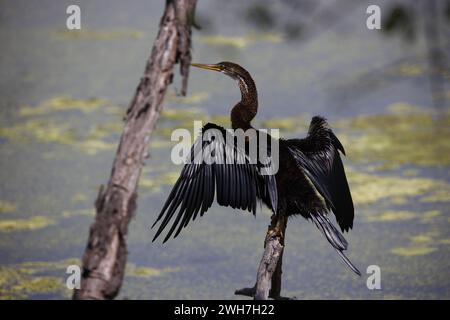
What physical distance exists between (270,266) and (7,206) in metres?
Answer: 2.40

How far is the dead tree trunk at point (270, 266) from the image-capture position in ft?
8.63

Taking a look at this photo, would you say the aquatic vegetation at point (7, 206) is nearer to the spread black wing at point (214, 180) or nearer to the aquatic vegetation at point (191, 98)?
the aquatic vegetation at point (191, 98)

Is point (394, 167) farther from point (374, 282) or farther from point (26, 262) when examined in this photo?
point (26, 262)

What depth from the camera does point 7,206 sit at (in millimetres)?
4734

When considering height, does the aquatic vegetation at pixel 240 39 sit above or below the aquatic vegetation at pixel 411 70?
above

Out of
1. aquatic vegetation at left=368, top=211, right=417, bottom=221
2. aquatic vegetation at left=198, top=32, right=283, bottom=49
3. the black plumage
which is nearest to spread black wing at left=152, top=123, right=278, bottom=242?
the black plumage

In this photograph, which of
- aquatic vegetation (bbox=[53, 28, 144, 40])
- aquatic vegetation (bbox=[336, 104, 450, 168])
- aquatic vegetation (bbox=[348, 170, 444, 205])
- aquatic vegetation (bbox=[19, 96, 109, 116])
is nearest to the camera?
aquatic vegetation (bbox=[348, 170, 444, 205])

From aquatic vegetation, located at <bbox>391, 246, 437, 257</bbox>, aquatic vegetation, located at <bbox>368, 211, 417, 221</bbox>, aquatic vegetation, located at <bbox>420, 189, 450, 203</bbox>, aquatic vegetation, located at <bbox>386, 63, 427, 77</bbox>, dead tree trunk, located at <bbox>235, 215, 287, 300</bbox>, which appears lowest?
dead tree trunk, located at <bbox>235, 215, 287, 300</bbox>

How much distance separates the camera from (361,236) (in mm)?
4395

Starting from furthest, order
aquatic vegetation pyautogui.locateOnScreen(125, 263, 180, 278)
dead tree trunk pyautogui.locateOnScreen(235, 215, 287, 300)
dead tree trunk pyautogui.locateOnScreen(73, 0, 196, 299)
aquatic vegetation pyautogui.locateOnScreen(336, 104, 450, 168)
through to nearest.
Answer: aquatic vegetation pyautogui.locateOnScreen(336, 104, 450, 168)
aquatic vegetation pyautogui.locateOnScreen(125, 263, 180, 278)
dead tree trunk pyautogui.locateOnScreen(73, 0, 196, 299)
dead tree trunk pyautogui.locateOnScreen(235, 215, 287, 300)

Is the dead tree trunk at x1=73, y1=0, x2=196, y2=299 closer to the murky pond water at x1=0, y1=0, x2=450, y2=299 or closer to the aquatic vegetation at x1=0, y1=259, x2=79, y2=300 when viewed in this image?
the murky pond water at x1=0, y1=0, x2=450, y2=299

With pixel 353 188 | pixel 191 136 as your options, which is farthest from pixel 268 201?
pixel 191 136

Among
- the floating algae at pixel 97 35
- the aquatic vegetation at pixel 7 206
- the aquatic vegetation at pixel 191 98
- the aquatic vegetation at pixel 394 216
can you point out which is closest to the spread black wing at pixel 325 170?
the aquatic vegetation at pixel 394 216

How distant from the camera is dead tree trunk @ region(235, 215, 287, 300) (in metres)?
2.63
